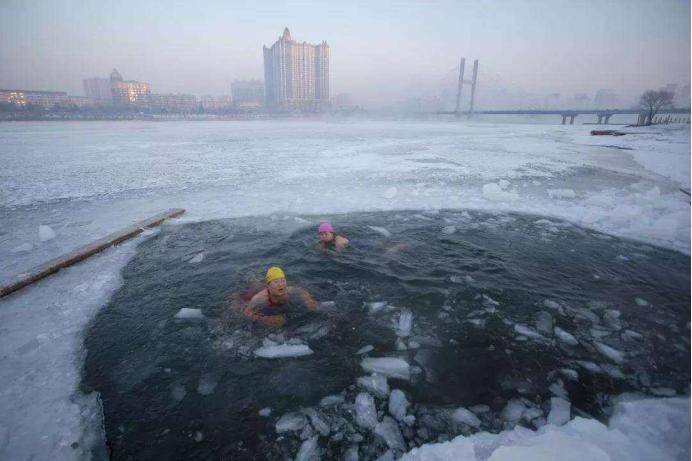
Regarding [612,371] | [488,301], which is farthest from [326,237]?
[612,371]

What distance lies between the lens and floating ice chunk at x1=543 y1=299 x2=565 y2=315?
12.1 feet

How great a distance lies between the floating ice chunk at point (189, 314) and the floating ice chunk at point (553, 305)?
400 cm

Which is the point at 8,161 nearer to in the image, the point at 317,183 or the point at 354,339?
the point at 317,183

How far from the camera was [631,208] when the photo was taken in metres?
6.79

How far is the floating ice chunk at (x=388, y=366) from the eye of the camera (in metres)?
2.88

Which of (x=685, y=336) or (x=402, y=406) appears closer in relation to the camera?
(x=402, y=406)

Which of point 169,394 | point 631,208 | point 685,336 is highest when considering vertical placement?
point 631,208

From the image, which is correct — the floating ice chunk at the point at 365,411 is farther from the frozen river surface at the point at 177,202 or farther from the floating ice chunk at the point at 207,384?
the frozen river surface at the point at 177,202

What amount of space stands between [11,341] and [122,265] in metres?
1.76

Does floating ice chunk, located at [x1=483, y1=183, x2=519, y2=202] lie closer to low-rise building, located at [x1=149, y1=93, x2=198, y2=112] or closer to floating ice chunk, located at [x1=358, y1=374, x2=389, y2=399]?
floating ice chunk, located at [x1=358, y1=374, x2=389, y2=399]

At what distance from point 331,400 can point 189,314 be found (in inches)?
81.8

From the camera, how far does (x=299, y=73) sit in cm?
13625

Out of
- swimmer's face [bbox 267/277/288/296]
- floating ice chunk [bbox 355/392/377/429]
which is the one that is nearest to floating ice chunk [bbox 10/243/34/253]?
swimmer's face [bbox 267/277/288/296]

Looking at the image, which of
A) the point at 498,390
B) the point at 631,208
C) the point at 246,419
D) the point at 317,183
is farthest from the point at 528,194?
the point at 246,419
